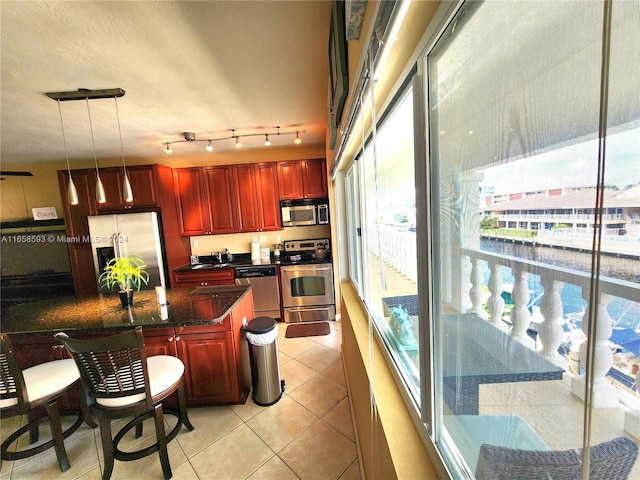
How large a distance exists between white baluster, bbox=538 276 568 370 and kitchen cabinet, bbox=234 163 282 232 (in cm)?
370

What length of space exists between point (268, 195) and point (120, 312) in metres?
2.43

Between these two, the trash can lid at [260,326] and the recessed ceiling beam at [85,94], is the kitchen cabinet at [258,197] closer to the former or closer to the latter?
the recessed ceiling beam at [85,94]

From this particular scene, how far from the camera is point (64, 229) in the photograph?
12.7 ft

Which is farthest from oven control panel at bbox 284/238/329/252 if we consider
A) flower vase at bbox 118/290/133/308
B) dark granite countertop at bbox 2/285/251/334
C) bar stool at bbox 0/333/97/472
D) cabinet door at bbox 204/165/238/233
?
bar stool at bbox 0/333/97/472

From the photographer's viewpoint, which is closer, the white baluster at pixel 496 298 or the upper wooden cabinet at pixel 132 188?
the white baluster at pixel 496 298

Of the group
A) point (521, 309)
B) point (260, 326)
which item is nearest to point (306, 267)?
point (260, 326)

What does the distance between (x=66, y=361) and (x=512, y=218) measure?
2566 millimetres

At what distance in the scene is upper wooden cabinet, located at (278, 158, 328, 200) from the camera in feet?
12.5

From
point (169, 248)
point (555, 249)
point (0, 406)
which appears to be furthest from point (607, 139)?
point (169, 248)

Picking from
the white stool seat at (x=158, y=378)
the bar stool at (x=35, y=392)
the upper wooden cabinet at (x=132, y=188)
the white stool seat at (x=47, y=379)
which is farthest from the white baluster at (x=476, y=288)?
the upper wooden cabinet at (x=132, y=188)

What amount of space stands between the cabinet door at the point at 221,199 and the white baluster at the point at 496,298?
3.79 metres

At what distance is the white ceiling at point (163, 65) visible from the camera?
133 cm

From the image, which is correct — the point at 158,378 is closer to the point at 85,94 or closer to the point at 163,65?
the point at 163,65

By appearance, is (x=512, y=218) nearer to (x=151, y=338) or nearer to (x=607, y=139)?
(x=607, y=139)
